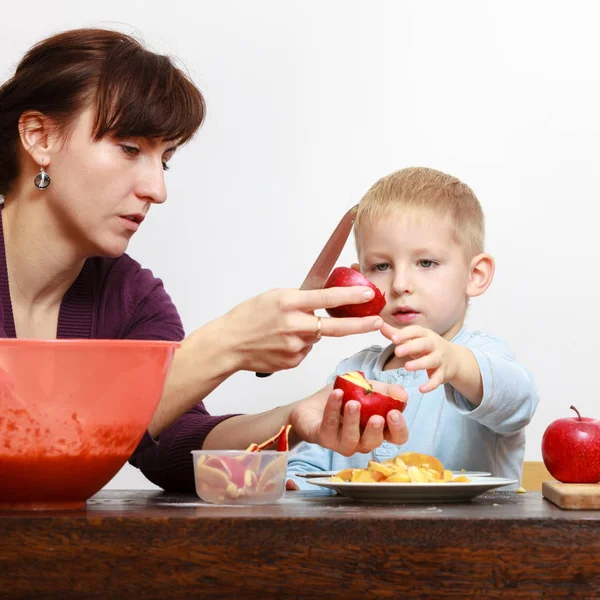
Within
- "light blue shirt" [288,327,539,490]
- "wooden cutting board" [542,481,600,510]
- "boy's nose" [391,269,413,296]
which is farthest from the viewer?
"boy's nose" [391,269,413,296]

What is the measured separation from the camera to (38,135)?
161 centimetres

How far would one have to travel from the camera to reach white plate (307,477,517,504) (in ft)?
3.10

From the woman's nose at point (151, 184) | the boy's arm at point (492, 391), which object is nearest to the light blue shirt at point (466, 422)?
the boy's arm at point (492, 391)

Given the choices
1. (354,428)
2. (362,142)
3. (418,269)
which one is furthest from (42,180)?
(362,142)

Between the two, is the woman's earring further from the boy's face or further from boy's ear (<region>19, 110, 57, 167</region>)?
the boy's face

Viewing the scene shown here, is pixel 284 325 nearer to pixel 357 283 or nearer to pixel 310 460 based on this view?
pixel 357 283

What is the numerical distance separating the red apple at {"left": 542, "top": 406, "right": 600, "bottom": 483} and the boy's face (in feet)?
1.80

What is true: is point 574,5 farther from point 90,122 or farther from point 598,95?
point 90,122

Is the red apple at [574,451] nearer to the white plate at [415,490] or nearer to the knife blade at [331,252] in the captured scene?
the white plate at [415,490]

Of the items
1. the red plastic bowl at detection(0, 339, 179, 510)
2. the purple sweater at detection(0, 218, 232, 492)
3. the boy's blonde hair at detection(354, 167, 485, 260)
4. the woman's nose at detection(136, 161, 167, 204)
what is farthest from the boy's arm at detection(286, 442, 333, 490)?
the red plastic bowl at detection(0, 339, 179, 510)

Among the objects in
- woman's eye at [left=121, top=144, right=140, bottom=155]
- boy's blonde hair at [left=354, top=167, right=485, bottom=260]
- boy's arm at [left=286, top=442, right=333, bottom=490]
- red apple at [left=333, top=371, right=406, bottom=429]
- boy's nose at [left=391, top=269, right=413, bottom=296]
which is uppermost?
woman's eye at [left=121, top=144, right=140, bottom=155]

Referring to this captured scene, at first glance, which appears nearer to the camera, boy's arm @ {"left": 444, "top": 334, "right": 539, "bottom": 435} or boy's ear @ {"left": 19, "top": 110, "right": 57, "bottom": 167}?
boy's arm @ {"left": 444, "top": 334, "right": 539, "bottom": 435}

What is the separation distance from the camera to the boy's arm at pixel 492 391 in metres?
1.31

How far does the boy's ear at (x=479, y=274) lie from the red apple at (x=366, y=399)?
65 centimetres
